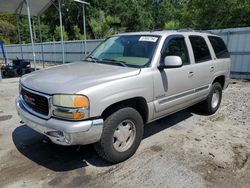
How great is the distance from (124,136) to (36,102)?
1330mm

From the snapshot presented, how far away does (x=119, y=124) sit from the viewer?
122 inches

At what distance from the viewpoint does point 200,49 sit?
4.62 meters

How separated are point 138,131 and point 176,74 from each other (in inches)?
48.3

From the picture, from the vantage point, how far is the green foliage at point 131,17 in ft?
50.5

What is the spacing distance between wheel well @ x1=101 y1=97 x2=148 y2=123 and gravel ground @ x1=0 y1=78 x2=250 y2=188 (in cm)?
69

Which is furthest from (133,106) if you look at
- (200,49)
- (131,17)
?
(131,17)

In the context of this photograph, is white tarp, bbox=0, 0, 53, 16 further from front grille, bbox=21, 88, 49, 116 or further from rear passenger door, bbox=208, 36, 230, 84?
front grille, bbox=21, 88, 49, 116

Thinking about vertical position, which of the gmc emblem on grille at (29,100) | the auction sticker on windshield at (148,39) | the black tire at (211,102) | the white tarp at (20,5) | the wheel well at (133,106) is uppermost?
the white tarp at (20,5)

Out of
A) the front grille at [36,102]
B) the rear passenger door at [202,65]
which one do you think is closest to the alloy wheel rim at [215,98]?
the rear passenger door at [202,65]

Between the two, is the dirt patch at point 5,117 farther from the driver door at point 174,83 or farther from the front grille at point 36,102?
the driver door at point 174,83

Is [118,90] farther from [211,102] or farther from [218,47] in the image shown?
[218,47]

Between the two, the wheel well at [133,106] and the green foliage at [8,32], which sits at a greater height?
the green foliage at [8,32]

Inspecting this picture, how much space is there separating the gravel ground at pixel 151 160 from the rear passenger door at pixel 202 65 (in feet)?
2.64

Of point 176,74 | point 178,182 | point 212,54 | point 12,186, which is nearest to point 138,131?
point 178,182
